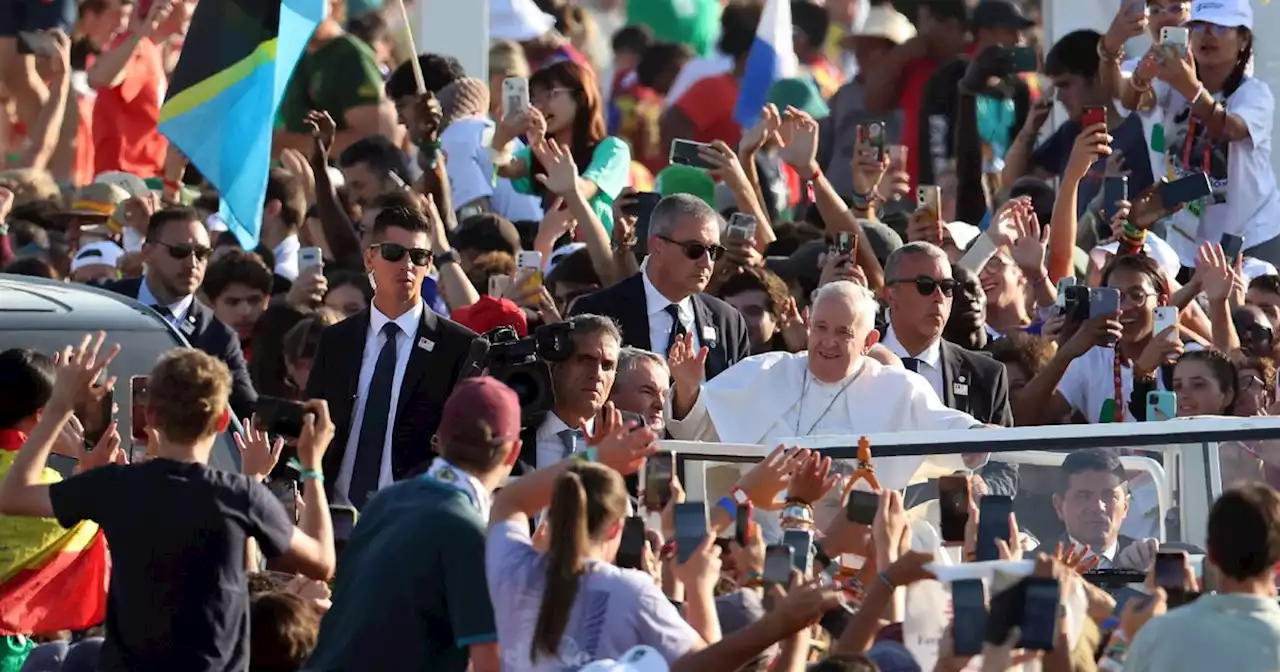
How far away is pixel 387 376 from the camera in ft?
33.2

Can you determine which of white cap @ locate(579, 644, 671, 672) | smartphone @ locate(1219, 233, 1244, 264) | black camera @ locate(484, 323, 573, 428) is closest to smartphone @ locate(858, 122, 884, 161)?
smartphone @ locate(1219, 233, 1244, 264)

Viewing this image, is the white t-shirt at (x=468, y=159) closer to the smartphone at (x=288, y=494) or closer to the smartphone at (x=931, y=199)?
the smartphone at (x=931, y=199)

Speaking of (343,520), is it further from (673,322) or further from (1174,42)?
(1174,42)

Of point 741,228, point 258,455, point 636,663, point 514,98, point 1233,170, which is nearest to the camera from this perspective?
point 636,663

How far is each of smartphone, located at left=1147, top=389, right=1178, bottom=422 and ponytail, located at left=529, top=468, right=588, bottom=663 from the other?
3922 mm

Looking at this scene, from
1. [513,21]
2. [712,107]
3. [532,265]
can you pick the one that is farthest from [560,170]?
[513,21]

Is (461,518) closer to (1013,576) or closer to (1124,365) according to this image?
(1013,576)

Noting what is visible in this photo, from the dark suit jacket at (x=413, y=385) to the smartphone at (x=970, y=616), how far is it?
4028 millimetres

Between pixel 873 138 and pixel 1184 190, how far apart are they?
158cm

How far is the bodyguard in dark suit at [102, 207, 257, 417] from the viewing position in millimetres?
10875

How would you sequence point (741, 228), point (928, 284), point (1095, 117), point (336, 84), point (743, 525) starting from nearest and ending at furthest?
point (743, 525), point (928, 284), point (741, 228), point (1095, 117), point (336, 84)

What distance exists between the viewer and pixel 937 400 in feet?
31.8

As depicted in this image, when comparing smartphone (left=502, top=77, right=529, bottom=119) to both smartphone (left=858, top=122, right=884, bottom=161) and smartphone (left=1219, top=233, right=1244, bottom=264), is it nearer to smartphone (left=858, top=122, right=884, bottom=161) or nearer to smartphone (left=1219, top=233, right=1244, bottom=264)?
smartphone (left=858, top=122, right=884, bottom=161)

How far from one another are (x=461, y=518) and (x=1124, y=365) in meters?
5.12
